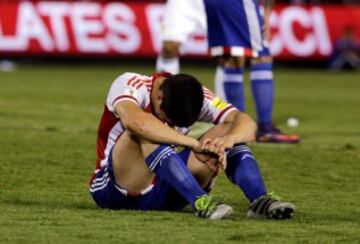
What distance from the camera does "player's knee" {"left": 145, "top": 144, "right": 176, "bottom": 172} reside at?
6227 mm

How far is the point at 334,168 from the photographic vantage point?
9.12m

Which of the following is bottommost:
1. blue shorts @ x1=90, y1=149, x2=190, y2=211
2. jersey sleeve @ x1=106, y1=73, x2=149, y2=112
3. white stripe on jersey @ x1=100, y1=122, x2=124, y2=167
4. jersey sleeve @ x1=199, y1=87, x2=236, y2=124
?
blue shorts @ x1=90, y1=149, x2=190, y2=211

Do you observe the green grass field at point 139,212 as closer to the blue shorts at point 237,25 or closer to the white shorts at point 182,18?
the blue shorts at point 237,25

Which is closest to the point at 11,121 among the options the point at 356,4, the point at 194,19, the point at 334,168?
the point at 194,19

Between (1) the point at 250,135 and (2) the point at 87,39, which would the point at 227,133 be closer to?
(1) the point at 250,135

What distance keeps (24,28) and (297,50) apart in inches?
201

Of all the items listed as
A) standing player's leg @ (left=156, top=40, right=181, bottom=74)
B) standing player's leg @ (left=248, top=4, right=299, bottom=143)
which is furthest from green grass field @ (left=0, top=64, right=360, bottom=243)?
standing player's leg @ (left=156, top=40, right=181, bottom=74)

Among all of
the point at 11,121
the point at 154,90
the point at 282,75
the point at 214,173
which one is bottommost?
the point at 282,75

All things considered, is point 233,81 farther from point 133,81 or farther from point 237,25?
point 133,81

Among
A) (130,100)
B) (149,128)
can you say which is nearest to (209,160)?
(149,128)

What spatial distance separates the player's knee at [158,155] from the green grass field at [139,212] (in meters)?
0.30

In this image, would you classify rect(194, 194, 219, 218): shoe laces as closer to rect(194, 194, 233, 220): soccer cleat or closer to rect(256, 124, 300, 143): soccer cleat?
rect(194, 194, 233, 220): soccer cleat

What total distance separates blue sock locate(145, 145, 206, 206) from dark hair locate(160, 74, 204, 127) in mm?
191

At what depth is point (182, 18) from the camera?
1272 centimetres
